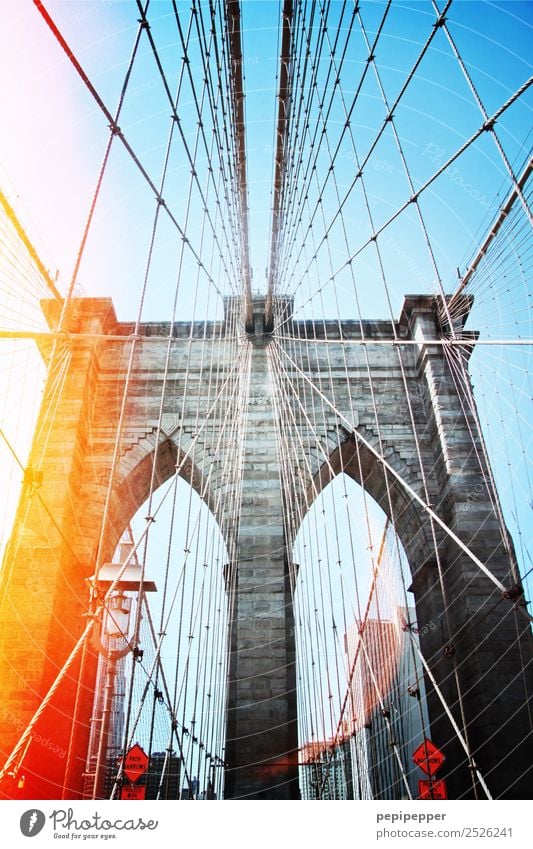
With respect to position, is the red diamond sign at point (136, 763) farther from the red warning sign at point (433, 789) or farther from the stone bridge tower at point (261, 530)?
the red warning sign at point (433, 789)

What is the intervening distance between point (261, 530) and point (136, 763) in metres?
3.09

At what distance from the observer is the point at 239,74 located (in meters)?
6.78

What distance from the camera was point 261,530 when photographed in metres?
7.65

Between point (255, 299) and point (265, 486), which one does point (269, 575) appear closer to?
point (265, 486)

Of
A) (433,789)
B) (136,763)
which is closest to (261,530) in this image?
(136,763)

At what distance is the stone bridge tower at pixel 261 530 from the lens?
6.12m

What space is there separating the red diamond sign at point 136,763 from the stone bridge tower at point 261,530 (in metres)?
0.53

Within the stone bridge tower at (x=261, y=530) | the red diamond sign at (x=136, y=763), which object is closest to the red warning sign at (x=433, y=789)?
the stone bridge tower at (x=261, y=530)

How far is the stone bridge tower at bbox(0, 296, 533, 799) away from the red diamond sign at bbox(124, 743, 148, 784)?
0.53 metres

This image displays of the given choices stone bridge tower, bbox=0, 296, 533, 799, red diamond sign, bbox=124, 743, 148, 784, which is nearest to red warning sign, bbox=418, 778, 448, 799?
stone bridge tower, bbox=0, 296, 533, 799

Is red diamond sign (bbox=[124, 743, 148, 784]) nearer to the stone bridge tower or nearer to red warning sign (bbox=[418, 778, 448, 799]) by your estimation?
the stone bridge tower

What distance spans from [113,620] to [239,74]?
19.3 ft

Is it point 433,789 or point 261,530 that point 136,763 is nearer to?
point 433,789

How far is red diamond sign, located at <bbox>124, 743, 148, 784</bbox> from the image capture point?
197 inches
